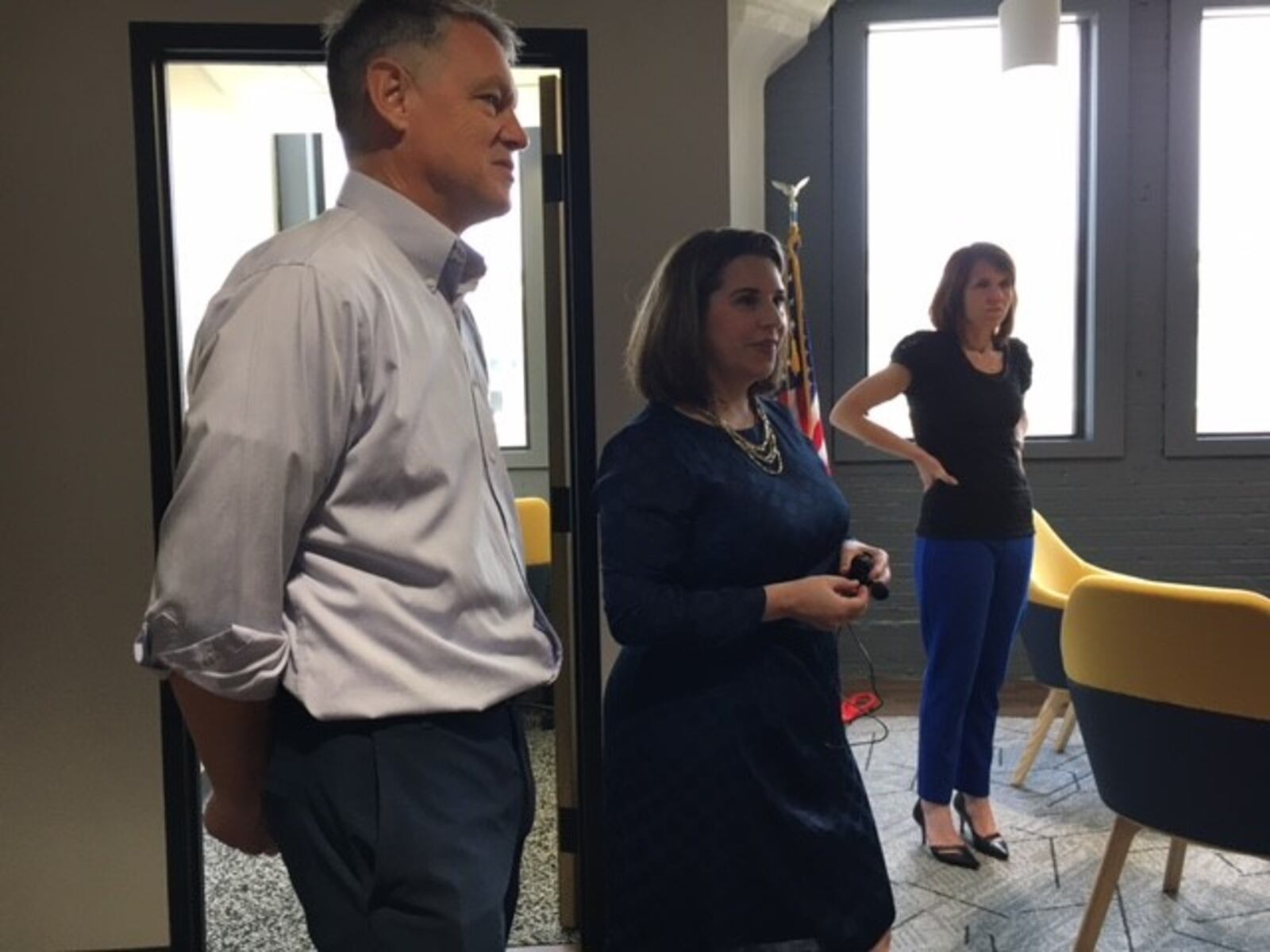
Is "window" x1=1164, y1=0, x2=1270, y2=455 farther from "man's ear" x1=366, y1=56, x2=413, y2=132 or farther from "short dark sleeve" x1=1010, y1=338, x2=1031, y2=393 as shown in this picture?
"man's ear" x1=366, y1=56, x2=413, y2=132

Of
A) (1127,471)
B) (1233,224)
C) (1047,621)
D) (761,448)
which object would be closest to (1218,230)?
(1233,224)

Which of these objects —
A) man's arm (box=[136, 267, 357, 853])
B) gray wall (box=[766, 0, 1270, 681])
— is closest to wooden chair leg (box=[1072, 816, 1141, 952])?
man's arm (box=[136, 267, 357, 853])

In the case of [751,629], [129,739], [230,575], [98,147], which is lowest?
[129,739]

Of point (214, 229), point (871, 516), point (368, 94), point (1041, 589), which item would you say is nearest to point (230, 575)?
point (368, 94)

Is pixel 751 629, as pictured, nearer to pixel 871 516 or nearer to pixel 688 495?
pixel 688 495

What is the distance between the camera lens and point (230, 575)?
3.10ft

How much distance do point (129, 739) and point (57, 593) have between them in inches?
13.8

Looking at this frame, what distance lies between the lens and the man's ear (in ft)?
3.54

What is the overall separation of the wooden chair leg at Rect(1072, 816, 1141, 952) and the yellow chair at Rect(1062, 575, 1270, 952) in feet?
0.04

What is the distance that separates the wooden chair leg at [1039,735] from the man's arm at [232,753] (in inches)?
106

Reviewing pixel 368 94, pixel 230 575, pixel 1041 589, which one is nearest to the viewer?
pixel 230 575

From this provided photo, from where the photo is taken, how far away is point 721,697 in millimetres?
1517

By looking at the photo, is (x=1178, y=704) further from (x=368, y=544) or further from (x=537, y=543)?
(x=537, y=543)

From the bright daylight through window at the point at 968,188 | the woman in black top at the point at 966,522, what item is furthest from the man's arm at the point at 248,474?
the bright daylight through window at the point at 968,188
